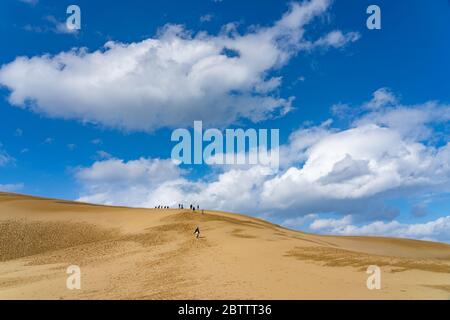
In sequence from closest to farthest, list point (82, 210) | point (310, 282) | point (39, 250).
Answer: point (310, 282)
point (39, 250)
point (82, 210)

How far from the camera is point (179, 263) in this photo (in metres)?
30.8

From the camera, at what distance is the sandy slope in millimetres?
20562

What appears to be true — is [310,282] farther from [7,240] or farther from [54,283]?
[7,240]

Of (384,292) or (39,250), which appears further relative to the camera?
(39,250)

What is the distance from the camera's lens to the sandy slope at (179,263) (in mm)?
20562

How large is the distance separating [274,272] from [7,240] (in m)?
35.4

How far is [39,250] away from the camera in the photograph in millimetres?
44719

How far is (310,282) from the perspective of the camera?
21.4 meters
